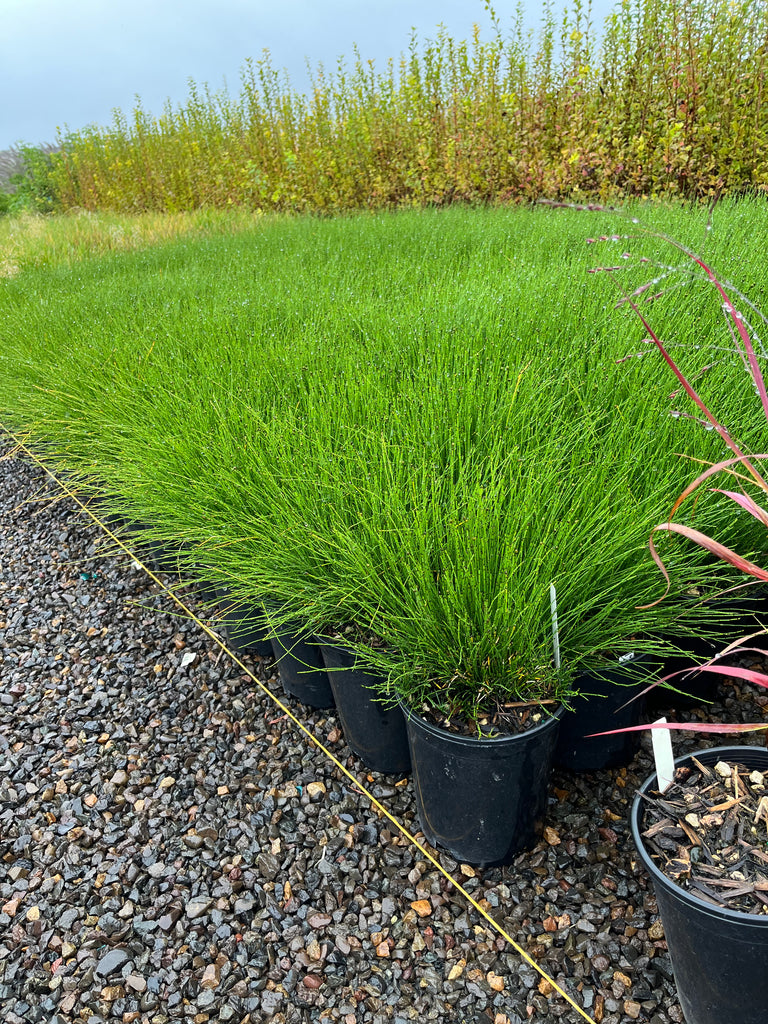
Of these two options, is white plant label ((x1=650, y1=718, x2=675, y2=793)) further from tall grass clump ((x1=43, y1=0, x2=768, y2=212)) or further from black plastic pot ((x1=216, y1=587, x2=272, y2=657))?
tall grass clump ((x1=43, y1=0, x2=768, y2=212))

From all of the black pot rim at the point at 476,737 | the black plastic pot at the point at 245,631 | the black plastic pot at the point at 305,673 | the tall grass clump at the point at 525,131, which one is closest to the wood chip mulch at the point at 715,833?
the black pot rim at the point at 476,737

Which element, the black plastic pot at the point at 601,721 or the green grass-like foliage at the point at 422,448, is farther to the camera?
the black plastic pot at the point at 601,721

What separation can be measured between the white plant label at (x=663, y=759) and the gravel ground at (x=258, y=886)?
38 cm

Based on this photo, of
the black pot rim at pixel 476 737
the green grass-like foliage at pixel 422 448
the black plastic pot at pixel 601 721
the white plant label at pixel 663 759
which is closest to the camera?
the white plant label at pixel 663 759

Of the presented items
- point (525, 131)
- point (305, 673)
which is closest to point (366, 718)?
point (305, 673)

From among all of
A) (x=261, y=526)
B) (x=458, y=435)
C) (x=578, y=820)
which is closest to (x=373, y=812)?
(x=578, y=820)

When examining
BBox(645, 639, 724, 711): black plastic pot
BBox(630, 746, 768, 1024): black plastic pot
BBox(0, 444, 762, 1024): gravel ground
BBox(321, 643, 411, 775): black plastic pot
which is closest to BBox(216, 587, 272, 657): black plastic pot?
BBox(0, 444, 762, 1024): gravel ground

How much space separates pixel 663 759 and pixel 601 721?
0.41 m

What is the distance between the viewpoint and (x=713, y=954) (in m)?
1.03

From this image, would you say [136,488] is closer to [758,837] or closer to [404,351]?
[404,351]

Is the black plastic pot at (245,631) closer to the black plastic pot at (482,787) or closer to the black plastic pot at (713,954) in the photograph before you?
the black plastic pot at (482,787)

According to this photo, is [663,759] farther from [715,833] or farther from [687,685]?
[687,685]

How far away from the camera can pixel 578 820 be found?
1.53 m

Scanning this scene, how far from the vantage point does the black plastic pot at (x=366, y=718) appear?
157 cm
